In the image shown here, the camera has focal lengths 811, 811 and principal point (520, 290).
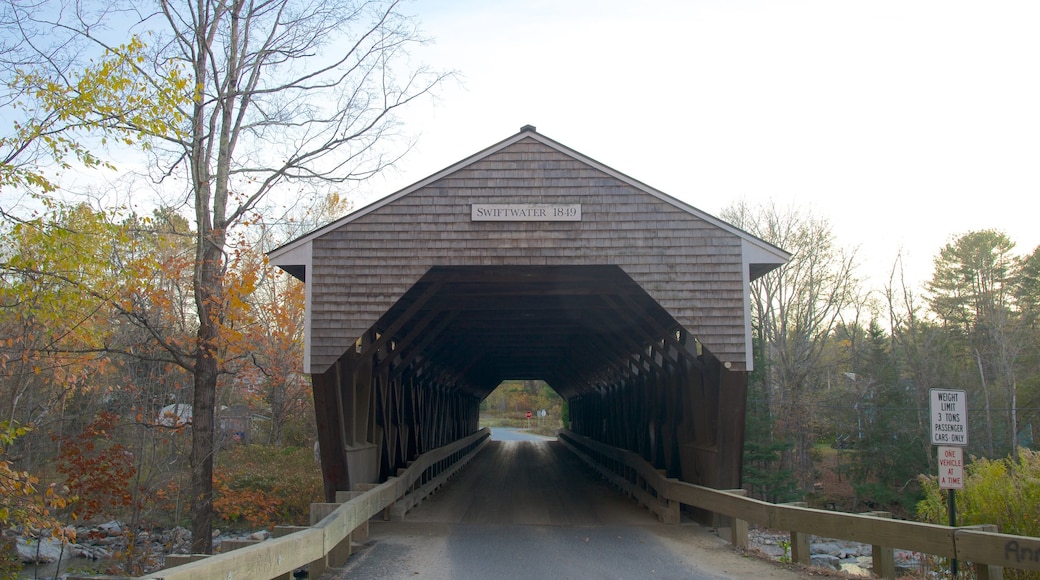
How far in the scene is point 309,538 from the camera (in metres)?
6.34

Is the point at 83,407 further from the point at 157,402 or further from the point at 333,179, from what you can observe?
the point at 333,179

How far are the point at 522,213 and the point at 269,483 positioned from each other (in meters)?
16.9

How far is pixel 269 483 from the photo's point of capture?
23.9 m

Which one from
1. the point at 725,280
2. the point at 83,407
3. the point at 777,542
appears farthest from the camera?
the point at 83,407

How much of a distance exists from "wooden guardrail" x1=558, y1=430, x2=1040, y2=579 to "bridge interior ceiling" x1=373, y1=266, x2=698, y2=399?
2.24 metres

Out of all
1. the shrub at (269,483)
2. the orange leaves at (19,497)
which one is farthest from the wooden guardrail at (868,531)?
the shrub at (269,483)

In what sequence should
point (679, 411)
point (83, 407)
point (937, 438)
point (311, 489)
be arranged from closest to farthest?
point (937, 438) < point (679, 411) < point (83, 407) < point (311, 489)

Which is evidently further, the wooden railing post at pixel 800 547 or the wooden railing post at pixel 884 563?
the wooden railing post at pixel 800 547

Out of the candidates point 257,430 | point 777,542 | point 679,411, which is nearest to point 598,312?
point 679,411

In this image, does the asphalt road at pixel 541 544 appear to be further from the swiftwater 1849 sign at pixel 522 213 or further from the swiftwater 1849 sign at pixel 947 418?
the swiftwater 1849 sign at pixel 522 213

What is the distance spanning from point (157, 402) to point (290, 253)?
708cm

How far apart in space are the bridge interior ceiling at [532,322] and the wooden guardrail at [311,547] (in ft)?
7.68

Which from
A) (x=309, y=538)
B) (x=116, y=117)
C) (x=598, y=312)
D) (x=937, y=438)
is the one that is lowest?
(x=309, y=538)

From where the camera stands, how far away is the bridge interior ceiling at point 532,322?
11.4 m
